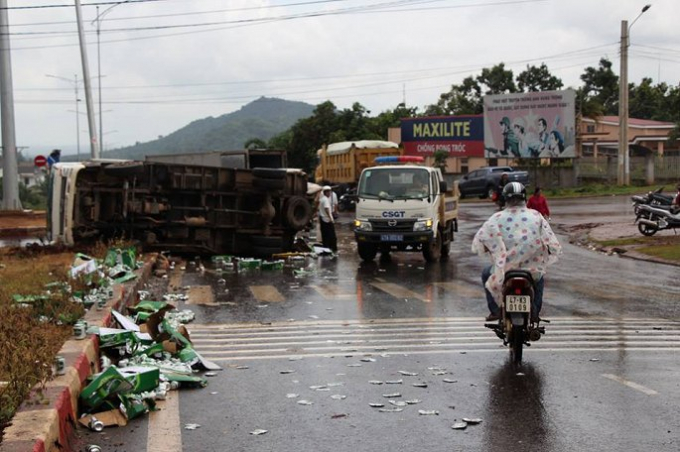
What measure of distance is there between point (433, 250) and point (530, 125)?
119 feet

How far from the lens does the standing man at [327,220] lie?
68.9ft

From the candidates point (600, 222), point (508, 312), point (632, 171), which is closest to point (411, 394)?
point (508, 312)

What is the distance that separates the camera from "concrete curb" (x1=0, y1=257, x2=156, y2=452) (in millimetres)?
5160

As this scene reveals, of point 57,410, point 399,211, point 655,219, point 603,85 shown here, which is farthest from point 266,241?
point 603,85

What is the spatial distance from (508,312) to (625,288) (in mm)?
7233

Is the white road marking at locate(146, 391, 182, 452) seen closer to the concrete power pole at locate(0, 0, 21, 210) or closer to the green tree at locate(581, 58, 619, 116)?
the concrete power pole at locate(0, 0, 21, 210)

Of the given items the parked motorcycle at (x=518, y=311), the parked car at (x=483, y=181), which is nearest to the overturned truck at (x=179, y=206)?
the parked motorcycle at (x=518, y=311)

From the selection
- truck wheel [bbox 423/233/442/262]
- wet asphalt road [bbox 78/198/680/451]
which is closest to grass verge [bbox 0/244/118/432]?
wet asphalt road [bbox 78/198/680/451]

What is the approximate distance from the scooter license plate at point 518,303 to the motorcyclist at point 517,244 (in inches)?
11.6

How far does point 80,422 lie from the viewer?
627 cm

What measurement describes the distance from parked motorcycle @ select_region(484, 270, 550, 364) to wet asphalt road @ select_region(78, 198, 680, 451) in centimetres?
27

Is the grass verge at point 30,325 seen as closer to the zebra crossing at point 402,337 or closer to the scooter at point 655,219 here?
the zebra crossing at point 402,337

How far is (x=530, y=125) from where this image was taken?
175 ft

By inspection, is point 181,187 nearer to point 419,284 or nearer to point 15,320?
point 419,284
